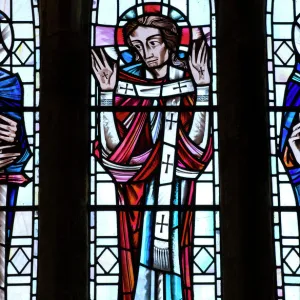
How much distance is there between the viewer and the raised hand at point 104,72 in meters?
10.6

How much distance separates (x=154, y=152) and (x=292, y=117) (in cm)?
123

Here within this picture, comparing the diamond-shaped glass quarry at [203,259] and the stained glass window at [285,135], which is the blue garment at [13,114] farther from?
the stained glass window at [285,135]

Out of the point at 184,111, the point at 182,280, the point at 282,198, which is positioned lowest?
the point at 182,280

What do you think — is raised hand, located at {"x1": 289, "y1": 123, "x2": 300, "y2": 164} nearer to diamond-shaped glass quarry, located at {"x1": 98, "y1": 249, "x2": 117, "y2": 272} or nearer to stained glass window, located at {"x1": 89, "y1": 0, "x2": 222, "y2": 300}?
stained glass window, located at {"x1": 89, "y1": 0, "x2": 222, "y2": 300}

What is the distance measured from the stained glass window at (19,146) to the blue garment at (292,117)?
2.09m

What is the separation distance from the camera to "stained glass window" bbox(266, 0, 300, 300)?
10133 mm

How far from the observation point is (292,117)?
34.6 ft

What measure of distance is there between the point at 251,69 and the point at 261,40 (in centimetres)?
29

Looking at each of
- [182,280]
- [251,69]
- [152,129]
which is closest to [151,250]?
[182,280]

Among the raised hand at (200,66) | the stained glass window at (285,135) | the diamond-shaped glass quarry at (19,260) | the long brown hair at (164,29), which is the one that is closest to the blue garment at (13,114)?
the diamond-shaped glass quarry at (19,260)

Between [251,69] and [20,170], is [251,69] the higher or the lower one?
the higher one

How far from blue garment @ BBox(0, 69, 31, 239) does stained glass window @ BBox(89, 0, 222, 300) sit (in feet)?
1.93

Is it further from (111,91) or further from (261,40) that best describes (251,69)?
(111,91)

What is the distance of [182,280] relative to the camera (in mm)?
10047
